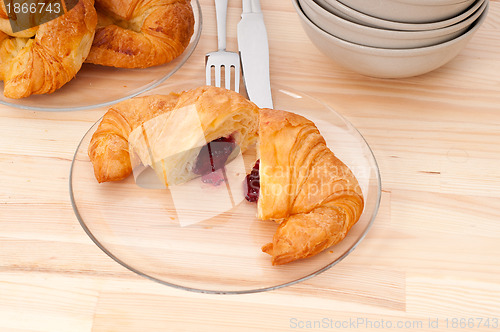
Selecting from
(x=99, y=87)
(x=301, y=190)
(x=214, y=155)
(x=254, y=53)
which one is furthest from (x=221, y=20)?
(x=301, y=190)

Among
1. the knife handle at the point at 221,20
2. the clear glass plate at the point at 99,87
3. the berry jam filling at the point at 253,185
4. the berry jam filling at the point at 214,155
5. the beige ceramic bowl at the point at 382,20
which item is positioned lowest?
the berry jam filling at the point at 253,185


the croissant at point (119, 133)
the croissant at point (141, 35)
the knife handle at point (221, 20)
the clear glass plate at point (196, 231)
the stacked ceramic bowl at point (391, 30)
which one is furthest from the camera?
the knife handle at point (221, 20)

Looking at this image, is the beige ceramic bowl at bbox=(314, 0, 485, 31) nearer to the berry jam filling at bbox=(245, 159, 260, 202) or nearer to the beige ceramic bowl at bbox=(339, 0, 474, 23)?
the beige ceramic bowl at bbox=(339, 0, 474, 23)

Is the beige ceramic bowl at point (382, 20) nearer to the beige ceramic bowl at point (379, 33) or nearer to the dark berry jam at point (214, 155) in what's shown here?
the beige ceramic bowl at point (379, 33)

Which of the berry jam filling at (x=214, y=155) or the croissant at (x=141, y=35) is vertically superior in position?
the croissant at (x=141, y=35)

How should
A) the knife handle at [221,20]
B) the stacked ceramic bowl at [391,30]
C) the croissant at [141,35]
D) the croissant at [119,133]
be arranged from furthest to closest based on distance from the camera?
1. the knife handle at [221,20]
2. the croissant at [141,35]
3. the stacked ceramic bowl at [391,30]
4. the croissant at [119,133]

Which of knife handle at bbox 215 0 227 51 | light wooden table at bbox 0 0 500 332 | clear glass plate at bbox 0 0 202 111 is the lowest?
light wooden table at bbox 0 0 500 332

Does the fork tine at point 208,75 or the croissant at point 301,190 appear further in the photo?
the fork tine at point 208,75

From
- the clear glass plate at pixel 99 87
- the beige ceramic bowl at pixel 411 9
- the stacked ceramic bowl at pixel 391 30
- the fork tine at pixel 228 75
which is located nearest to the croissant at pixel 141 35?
the clear glass plate at pixel 99 87

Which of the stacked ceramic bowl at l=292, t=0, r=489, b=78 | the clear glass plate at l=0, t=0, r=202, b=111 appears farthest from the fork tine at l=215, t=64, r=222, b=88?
the stacked ceramic bowl at l=292, t=0, r=489, b=78
